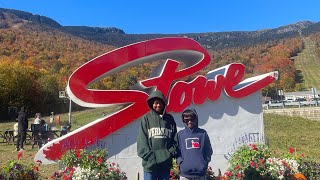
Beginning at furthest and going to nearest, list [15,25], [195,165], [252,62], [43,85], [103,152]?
1. [15,25]
2. [252,62]
3. [43,85]
4. [103,152]
5. [195,165]

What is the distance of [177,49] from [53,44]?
80850 millimetres

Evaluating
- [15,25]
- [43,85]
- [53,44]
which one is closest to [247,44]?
[53,44]

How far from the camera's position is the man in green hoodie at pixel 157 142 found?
4.74m

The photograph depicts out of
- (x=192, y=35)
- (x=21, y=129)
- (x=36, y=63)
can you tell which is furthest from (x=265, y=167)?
(x=192, y=35)

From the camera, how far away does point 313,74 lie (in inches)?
3780

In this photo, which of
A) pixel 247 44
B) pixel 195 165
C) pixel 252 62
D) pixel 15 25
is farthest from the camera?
pixel 247 44

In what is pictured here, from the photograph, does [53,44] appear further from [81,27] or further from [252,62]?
[81,27]

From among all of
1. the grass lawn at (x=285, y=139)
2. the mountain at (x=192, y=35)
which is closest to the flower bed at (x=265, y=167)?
the grass lawn at (x=285, y=139)

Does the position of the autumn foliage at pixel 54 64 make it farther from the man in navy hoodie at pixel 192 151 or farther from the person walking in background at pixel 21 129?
the man in navy hoodie at pixel 192 151

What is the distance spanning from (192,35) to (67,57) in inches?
2242

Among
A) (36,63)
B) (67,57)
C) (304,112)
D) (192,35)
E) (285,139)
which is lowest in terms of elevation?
(285,139)

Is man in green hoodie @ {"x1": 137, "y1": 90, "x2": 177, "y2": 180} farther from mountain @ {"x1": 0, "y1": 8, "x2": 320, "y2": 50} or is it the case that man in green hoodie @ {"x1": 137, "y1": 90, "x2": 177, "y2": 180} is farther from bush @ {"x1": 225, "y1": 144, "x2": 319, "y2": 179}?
mountain @ {"x1": 0, "y1": 8, "x2": 320, "y2": 50}

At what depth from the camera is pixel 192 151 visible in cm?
482

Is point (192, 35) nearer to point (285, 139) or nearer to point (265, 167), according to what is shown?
point (285, 139)
